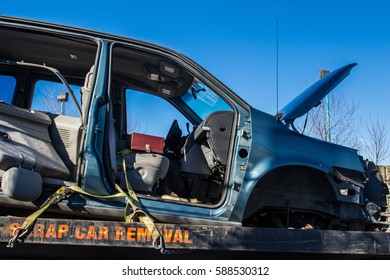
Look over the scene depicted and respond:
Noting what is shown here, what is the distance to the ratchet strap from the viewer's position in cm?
279

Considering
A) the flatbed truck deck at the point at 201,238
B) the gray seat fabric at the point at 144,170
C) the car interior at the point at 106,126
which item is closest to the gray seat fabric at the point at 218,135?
the car interior at the point at 106,126

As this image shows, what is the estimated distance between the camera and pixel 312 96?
4.42 meters

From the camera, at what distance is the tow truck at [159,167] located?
3.03 m

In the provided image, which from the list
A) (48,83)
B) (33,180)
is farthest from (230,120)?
(48,83)

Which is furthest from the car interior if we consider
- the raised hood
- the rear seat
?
the raised hood

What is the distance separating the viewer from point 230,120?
3969mm

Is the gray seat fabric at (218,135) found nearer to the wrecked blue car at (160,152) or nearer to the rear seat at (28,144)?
the wrecked blue car at (160,152)

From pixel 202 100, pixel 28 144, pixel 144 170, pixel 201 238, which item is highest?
pixel 202 100

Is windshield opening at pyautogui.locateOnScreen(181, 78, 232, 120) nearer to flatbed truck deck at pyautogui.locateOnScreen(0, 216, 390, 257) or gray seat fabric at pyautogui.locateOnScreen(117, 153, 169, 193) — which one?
gray seat fabric at pyautogui.locateOnScreen(117, 153, 169, 193)

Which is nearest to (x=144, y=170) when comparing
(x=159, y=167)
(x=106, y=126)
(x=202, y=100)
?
(x=159, y=167)

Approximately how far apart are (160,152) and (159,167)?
0.16 m

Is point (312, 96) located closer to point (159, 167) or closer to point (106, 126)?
point (159, 167)

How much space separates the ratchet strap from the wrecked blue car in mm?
62

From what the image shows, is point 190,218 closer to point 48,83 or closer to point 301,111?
point 301,111
